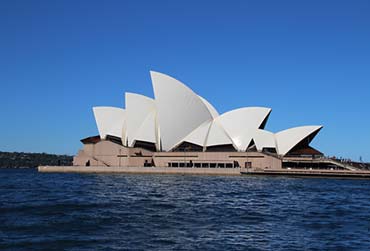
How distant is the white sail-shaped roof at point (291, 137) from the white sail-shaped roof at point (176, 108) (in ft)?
38.5

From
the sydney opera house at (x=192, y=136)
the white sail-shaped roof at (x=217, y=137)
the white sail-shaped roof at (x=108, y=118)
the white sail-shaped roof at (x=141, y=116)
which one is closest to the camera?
the sydney opera house at (x=192, y=136)

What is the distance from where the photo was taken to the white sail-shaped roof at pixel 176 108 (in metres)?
70.4

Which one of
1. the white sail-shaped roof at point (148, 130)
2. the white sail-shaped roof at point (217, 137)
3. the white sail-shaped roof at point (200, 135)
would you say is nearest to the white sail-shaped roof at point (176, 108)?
the white sail-shaped roof at point (200, 135)

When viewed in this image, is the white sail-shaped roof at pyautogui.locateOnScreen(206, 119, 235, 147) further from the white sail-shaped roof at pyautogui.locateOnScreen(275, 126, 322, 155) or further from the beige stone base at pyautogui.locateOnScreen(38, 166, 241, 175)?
the white sail-shaped roof at pyautogui.locateOnScreen(275, 126, 322, 155)

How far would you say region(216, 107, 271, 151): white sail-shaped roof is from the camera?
72.7 m

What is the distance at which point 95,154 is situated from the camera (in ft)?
269

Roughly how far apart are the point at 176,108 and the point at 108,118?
16.5 meters

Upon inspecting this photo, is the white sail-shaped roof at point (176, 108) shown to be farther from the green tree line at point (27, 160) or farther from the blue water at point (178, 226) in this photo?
the green tree line at point (27, 160)

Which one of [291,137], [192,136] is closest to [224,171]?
[192,136]

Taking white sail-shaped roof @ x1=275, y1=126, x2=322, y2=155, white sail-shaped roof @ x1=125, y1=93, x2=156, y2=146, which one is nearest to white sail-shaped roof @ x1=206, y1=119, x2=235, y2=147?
white sail-shaped roof @ x1=275, y1=126, x2=322, y2=155

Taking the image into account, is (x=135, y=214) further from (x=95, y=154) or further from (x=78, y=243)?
(x=95, y=154)

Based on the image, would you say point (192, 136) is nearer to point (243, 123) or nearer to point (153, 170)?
point (243, 123)

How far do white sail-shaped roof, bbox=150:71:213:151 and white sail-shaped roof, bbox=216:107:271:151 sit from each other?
10.2ft

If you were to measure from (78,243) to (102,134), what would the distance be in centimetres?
7050
